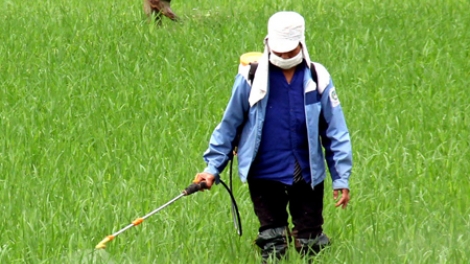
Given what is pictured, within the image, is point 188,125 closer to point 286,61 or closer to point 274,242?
point 274,242

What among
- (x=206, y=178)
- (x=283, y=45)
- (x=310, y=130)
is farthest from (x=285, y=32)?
(x=206, y=178)

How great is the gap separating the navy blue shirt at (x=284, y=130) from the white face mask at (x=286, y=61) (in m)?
0.08

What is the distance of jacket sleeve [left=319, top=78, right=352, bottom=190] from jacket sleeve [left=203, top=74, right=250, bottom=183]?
0.35 m

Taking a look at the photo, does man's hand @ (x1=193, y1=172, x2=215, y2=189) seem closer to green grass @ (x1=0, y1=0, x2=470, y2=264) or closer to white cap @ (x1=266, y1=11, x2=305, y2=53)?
green grass @ (x1=0, y1=0, x2=470, y2=264)

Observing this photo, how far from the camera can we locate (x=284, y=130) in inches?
189

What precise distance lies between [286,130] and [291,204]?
39cm

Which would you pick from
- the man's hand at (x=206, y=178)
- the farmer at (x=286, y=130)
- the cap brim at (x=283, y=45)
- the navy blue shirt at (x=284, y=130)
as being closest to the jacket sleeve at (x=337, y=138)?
the farmer at (x=286, y=130)

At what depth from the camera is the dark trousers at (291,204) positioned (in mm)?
4934

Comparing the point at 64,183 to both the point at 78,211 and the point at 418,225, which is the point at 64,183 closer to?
the point at 78,211

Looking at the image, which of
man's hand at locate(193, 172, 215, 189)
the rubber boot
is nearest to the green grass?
the rubber boot

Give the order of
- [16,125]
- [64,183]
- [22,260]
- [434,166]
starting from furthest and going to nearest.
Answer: [16,125] → [434,166] → [64,183] → [22,260]

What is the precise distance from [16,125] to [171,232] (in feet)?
8.45

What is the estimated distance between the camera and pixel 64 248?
5.13 m

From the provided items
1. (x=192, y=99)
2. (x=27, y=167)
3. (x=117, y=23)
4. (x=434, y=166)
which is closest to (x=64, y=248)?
(x=27, y=167)
